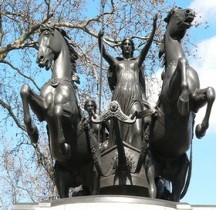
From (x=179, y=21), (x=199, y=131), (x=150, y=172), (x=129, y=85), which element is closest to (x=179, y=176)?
(x=150, y=172)

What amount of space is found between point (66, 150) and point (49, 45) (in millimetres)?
1609

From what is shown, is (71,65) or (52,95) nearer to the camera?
(52,95)

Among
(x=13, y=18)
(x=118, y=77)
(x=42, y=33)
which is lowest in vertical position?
(x=118, y=77)

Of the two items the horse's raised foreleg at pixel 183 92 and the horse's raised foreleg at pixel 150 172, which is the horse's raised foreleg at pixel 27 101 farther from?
the horse's raised foreleg at pixel 183 92

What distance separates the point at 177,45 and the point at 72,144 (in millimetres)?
2124

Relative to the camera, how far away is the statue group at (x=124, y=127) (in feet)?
26.3

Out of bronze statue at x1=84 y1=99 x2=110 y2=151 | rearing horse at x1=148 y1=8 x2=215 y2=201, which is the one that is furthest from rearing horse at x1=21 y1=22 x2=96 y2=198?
rearing horse at x1=148 y1=8 x2=215 y2=201

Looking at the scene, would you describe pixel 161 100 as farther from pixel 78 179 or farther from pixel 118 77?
pixel 78 179

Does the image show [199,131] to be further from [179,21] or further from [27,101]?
[27,101]

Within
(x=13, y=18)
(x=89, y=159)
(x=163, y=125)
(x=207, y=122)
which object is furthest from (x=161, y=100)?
(x=13, y=18)

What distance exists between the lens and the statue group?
8.02m

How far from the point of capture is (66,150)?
825cm

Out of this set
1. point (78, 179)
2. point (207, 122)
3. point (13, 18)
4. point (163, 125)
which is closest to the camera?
point (207, 122)

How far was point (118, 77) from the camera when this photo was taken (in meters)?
9.11
